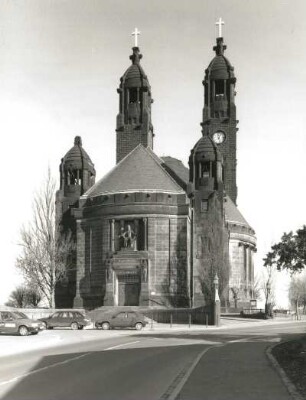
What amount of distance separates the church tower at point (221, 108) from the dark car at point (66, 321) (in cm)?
4433

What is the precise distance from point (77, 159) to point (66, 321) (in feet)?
106

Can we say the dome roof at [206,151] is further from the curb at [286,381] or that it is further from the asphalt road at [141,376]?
the curb at [286,381]

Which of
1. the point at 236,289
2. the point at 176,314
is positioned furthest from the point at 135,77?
the point at 176,314

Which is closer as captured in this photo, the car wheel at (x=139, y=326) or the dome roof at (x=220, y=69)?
the car wheel at (x=139, y=326)

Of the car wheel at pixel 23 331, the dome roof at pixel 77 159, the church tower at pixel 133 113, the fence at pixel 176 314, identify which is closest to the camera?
the car wheel at pixel 23 331

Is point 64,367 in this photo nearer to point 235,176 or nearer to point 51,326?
point 51,326

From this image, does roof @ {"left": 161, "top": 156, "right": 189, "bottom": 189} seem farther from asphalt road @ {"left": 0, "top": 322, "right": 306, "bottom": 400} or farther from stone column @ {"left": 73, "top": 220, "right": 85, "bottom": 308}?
asphalt road @ {"left": 0, "top": 322, "right": 306, "bottom": 400}

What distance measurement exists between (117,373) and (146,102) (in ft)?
203

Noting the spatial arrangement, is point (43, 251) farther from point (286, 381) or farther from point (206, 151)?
point (286, 381)

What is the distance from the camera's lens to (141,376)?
15477mm

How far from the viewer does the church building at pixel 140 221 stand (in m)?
63.1

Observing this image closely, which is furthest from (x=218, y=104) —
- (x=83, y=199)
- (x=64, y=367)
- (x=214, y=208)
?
(x=64, y=367)

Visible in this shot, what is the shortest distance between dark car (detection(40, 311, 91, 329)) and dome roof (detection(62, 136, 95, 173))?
31.4 meters

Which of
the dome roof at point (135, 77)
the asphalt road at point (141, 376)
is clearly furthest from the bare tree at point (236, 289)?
the asphalt road at point (141, 376)
